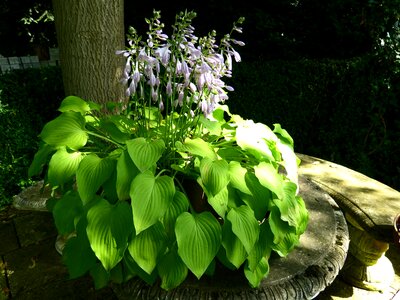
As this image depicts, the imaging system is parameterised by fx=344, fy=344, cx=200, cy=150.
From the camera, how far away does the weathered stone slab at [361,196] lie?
201 centimetres

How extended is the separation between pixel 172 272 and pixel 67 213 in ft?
1.62

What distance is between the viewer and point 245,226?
50.3 inches

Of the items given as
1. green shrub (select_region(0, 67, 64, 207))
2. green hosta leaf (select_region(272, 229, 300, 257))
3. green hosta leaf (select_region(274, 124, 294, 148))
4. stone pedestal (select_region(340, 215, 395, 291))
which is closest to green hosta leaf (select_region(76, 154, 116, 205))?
green hosta leaf (select_region(272, 229, 300, 257))

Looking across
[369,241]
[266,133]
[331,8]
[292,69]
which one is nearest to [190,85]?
[266,133]

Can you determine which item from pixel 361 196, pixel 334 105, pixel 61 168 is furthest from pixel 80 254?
pixel 334 105

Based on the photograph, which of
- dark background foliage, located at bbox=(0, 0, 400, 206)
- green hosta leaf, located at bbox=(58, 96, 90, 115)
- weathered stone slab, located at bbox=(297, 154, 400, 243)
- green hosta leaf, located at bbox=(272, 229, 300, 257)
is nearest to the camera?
green hosta leaf, located at bbox=(272, 229, 300, 257)

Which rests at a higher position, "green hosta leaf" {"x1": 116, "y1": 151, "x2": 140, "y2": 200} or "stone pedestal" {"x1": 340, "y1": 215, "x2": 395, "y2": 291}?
"green hosta leaf" {"x1": 116, "y1": 151, "x2": 140, "y2": 200}

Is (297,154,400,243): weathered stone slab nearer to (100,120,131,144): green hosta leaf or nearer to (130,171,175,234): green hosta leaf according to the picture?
(130,171,175,234): green hosta leaf

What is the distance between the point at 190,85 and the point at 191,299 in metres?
0.85

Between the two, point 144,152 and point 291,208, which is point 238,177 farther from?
point 144,152

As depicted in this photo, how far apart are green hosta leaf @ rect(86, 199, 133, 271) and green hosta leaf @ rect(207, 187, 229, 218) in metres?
0.31

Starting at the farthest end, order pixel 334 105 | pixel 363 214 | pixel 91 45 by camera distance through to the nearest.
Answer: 1. pixel 334 105
2. pixel 91 45
3. pixel 363 214

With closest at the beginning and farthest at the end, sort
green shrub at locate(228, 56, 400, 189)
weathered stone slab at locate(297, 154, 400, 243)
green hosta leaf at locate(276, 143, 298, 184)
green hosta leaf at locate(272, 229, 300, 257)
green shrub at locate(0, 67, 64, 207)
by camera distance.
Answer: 1. green hosta leaf at locate(272, 229, 300, 257)
2. green hosta leaf at locate(276, 143, 298, 184)
3. weathered stone slab at locate(297, 154, 400, 243)
4. green shrub at locate(0, 67, 64, 207)
5. green shrub at locate(228, 56, 400, 189)

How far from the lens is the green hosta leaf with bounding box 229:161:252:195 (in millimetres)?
1390
